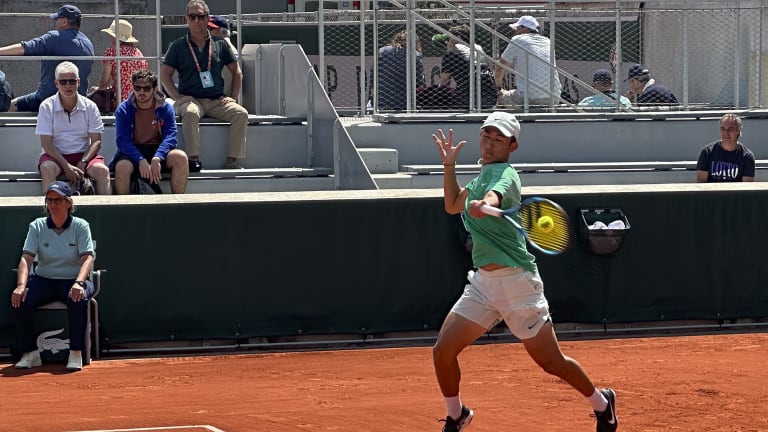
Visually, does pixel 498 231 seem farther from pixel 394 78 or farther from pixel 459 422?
pixel 394 78

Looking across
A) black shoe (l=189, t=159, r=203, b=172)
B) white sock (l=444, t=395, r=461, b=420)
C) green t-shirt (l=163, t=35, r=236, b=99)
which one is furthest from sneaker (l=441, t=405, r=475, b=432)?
green t-shirt (l=163, t=35, r=236, b=99)

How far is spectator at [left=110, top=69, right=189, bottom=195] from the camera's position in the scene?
42.0 feet

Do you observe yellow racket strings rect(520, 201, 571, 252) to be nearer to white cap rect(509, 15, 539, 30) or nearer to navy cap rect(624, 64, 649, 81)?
white cap rect(509, 15, 539, 30)

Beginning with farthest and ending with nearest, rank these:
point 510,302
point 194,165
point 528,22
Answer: point 528,22 → point 194,165 → point 510,302

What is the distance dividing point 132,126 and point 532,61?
5.37 m

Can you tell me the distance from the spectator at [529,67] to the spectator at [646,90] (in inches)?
40.8

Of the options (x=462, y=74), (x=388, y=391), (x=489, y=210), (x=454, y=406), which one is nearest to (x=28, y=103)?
(x=462, y=74)

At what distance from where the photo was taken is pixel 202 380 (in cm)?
982

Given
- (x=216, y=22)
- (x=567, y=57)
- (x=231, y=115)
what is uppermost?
(x=216, y=22)

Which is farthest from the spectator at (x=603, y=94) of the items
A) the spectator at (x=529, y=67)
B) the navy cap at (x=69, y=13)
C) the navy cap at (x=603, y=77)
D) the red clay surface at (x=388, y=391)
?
the navy cap at (x=69, y=13)

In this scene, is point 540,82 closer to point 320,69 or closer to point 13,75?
point 320,69

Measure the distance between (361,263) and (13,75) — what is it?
754cm

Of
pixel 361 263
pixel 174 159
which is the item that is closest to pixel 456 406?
pixel 361 263

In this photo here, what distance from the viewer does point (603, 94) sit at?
641 inches
